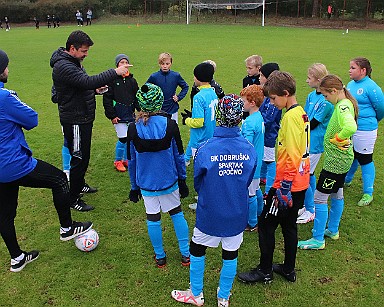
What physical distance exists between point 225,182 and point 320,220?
1.98 m

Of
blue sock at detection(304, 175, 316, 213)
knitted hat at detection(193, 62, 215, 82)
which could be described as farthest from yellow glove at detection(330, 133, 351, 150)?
knitted hat at detection(193, 62, 215, 82)

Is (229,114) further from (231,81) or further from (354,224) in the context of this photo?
(231,81)

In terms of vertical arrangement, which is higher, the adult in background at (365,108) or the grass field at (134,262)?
the adult in background at (365,108)

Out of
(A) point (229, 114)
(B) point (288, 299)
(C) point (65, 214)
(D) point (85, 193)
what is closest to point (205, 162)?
(A) point (229, 114)

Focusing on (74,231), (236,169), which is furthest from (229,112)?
(74,231)

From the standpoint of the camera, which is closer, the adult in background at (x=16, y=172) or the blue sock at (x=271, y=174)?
the adult in background at (x=16, y=172)

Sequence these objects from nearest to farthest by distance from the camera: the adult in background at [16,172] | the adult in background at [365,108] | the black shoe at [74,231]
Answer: the adult in background at [16,172] → the black shoe at [74,231] → the adult in background at [365,108]

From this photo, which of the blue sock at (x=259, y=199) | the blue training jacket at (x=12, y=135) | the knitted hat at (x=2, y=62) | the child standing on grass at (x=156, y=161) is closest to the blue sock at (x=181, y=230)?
the child standing on grass at (x=156, y=161)

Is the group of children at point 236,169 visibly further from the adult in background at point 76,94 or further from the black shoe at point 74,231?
the adult in background at point 76,94

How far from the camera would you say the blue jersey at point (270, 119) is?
5789 millimetres

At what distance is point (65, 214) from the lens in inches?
195

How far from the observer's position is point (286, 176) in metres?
3.85

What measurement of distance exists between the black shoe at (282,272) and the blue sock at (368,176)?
2450 millimetres

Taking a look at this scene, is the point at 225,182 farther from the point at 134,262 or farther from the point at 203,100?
the point at 203,100
